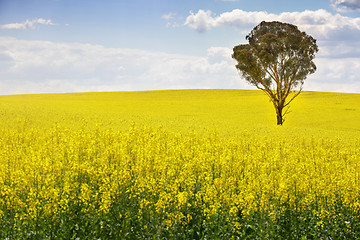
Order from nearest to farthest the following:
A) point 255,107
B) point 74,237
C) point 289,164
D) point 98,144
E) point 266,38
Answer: point 74,237 → point 289,164 → point 98,144 → point 266,38 → point 255,107

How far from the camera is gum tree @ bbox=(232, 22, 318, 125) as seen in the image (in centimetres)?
4141

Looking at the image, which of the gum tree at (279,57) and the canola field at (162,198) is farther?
the gum tree at (279,57)

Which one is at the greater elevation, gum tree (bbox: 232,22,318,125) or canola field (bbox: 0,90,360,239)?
gum tree (bbox: 232,22,318,125)

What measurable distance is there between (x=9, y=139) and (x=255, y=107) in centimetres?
4729

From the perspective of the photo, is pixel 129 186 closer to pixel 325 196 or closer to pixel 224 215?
pixel 224 215

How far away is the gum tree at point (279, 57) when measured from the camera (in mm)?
41406

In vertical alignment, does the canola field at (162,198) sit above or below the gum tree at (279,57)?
below

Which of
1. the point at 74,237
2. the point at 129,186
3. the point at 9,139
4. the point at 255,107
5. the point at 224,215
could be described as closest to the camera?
the point at 74,237

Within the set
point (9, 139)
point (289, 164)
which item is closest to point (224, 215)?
point (289, 164)

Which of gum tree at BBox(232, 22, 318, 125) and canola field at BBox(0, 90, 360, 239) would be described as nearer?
canola field at BBox(0, 90, 360, 239)

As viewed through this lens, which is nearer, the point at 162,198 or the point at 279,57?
the point at 162,198

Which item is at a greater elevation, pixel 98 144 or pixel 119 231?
pixel 98 144

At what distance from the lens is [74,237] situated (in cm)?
827

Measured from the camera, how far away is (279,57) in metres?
41.9
